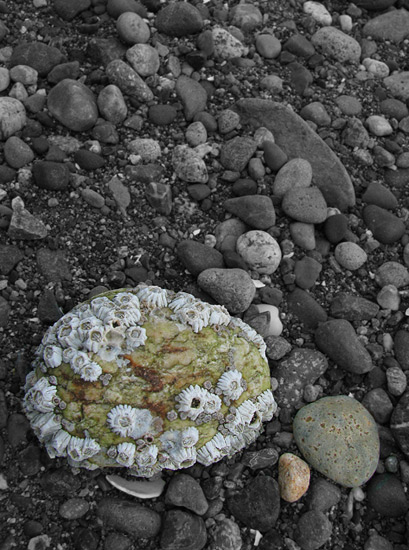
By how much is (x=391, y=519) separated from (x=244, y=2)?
446 cm

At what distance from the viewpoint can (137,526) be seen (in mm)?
3186

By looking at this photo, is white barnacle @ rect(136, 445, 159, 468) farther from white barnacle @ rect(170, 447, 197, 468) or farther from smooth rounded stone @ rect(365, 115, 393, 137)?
smooth rounded stone @ rect(365, 115, 393, 137)

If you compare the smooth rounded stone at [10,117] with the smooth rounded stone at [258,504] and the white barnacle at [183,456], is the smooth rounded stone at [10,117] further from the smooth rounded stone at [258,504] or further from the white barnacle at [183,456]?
the smooth rounded stone at [258,504]

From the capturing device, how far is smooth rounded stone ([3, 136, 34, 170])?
409cm

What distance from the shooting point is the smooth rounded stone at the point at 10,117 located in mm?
4164

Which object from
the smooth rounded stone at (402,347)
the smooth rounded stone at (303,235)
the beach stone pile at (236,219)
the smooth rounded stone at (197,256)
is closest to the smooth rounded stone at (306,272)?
the beach stone pile at (236,219)

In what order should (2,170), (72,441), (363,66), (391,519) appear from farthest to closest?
(363,66), (2,170), (391,519), (72,441)

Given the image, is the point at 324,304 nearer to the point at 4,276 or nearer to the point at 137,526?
the point at 137,526

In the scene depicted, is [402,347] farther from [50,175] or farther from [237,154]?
[50,175]

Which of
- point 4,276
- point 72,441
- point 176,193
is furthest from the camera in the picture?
point 176,193

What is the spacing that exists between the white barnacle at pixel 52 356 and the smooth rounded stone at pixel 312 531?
1658 millimetres

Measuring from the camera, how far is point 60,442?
309 cm

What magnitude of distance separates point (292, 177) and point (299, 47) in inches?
57.9

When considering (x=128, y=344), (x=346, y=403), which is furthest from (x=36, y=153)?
(x=346, y=403)
